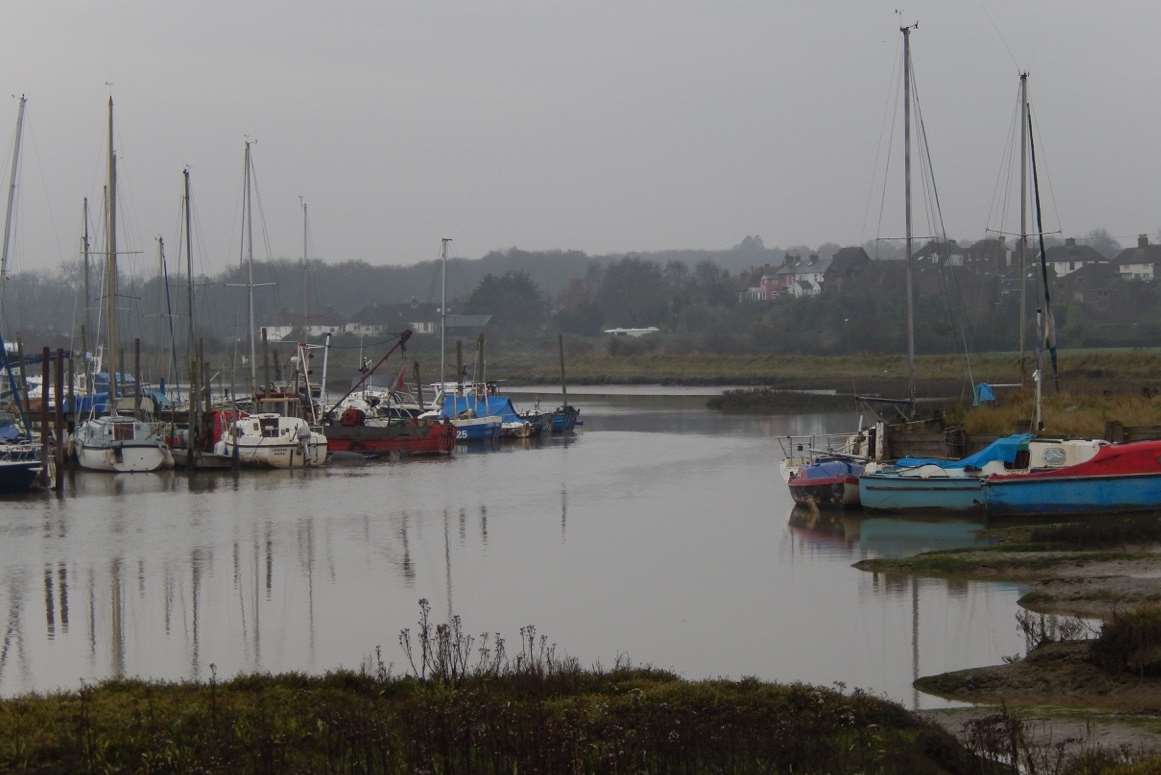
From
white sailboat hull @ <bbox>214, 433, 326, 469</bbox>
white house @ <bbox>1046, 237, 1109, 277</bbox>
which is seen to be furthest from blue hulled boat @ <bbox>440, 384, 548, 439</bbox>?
white house @ <bbox>1046, 237, 1109, 277</bbox>

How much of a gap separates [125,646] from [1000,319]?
90843 millimetres

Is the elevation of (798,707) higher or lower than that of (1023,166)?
lower

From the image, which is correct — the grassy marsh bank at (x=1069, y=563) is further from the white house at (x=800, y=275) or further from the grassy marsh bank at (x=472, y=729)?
the white house at (x=800, y=275)

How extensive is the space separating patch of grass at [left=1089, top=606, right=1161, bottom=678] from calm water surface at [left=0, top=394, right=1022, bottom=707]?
1847 millimetres

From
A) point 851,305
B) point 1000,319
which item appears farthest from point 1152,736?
point 851,305

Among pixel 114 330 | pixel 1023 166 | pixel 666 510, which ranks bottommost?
pixel 666 510

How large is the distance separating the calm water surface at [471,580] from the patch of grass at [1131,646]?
185cm

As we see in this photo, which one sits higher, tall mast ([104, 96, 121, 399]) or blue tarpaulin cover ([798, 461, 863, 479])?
tall mast ([104, 96, 121, 399])

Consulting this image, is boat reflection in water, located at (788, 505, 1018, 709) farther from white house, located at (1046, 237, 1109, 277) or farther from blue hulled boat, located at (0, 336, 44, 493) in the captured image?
white house, located at (1046, 237, 1109, 277)

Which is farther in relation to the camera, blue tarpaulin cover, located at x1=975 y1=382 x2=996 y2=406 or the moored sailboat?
the moored sailboat

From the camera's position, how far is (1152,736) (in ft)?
39.6

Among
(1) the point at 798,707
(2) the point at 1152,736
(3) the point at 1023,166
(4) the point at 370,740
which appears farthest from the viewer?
(3) the point at 1023,166

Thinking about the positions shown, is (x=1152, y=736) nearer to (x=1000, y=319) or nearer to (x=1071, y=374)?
(x=1071, y=374)

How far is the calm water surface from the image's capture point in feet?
60.8
